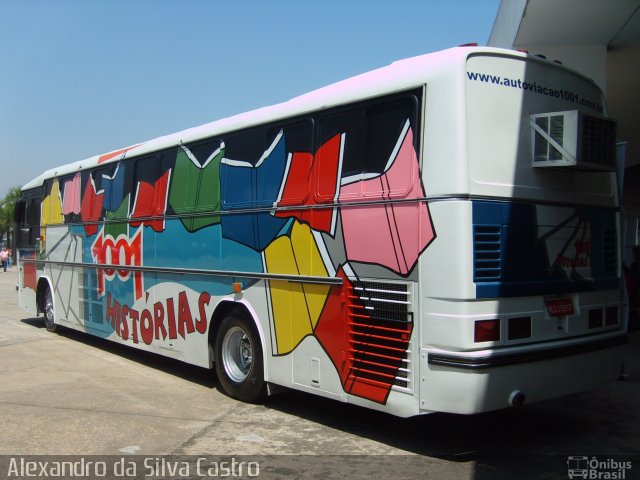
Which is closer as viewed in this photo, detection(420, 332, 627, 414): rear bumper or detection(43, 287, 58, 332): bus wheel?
detection(420, 332, 627, 414): rear bumper

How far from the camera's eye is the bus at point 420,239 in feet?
16.1

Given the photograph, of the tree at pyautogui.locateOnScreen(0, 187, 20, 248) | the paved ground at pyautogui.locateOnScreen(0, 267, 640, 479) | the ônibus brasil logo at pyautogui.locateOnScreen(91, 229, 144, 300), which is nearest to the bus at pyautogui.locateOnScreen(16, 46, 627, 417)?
the paved ground at pyautogui.locateOnScreen(0, 267, 640, 479)

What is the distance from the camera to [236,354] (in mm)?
7461

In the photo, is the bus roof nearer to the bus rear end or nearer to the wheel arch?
the bus rear end

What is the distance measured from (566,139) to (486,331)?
1.78m

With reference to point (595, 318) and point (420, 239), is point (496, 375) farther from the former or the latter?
point (595, 318)

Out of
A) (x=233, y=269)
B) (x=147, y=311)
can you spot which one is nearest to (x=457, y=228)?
(x=233, y=269)

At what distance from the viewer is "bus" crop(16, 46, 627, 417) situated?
4895 mm

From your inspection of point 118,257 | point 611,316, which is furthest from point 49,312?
point 611,316

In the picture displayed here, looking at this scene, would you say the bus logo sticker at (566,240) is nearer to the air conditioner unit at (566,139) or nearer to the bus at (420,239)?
the bus at (420,239)

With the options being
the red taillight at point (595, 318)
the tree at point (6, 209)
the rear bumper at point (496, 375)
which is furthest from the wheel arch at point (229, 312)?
the tree at point (6, 209)

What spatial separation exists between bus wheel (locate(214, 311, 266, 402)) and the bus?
0.02 m

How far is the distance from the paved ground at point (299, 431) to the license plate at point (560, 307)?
1.20 m

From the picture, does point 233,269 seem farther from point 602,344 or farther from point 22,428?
point 602,344
